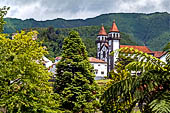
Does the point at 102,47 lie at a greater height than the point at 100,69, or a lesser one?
greater

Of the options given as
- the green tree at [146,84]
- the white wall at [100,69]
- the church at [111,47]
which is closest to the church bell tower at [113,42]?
the church at [111,47]

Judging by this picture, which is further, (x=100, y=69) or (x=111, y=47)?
(x=100, y=69)

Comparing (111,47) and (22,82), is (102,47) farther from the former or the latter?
(22,82)

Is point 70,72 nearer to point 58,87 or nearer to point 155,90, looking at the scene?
point 58,87

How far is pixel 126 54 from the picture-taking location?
24.8 ft

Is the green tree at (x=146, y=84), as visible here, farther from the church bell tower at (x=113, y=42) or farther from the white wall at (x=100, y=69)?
the white wall at (x=100, y=69)

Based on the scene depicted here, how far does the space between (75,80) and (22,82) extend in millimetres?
10154

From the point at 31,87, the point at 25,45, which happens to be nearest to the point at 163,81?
the point at 31,87

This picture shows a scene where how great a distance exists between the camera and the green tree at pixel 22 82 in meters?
16.8

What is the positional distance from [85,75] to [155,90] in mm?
21104

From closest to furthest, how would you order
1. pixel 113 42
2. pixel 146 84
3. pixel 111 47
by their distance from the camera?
pixel 146 84
pixel 113 42
pixel 111 47

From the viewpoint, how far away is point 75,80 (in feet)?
90.4

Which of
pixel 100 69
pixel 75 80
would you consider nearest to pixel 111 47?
pixel 100 69

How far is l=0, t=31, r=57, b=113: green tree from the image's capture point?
16.8 m
